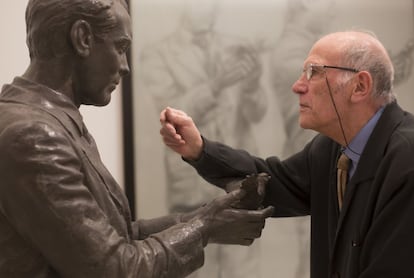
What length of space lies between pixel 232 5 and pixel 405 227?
1197mm

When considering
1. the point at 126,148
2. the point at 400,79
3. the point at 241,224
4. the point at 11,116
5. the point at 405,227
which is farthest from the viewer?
the point at 400,79

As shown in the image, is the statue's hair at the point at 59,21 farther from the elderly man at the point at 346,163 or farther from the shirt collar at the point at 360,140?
the shirt collar at the point at 360,140

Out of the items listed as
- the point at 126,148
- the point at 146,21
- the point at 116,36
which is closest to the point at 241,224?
the point at 116,36

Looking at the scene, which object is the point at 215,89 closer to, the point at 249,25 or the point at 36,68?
the point at 249,25

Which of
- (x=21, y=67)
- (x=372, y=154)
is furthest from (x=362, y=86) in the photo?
(x=21, y=67)

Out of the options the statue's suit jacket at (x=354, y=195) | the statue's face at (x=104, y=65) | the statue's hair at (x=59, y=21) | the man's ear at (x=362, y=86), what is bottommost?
the statue's suit jacket at (x=354, y=195)

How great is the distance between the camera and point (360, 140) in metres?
1.59

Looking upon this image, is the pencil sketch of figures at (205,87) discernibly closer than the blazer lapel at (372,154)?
No

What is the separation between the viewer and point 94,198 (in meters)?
1.00

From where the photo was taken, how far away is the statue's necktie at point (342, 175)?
5.33 feet

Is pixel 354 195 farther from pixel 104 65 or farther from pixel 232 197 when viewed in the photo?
pixel 104 65

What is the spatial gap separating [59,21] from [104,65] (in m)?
0.11

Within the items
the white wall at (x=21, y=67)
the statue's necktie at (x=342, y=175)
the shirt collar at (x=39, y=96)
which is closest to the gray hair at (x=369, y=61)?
the statue's necktie at (x=342, y=175)

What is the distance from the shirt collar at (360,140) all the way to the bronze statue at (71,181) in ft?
1.74
